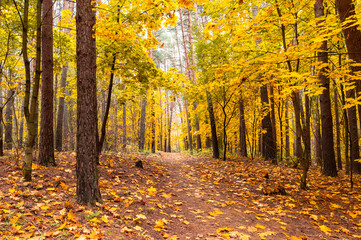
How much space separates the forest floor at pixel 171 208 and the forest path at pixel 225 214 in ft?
0.06

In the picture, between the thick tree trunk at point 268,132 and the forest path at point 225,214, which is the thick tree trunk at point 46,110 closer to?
the forest path at point 225,214

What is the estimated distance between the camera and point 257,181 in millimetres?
6684

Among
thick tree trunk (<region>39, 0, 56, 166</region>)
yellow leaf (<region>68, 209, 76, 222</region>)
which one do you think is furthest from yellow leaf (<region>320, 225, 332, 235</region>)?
thick tree trunk (<region>39, 0, 56, 166</region>)

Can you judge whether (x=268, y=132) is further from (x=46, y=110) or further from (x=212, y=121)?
(x=46, y=110)

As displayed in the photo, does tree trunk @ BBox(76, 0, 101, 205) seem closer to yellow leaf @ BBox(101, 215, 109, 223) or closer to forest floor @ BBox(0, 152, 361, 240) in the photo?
forest floor @ BBox(0, 152, 361, 240)

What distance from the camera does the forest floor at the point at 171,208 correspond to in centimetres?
293

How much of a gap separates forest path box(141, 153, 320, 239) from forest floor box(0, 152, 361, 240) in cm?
2

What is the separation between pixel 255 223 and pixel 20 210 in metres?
3.95

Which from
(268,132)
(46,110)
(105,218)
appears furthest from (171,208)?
(268,132)

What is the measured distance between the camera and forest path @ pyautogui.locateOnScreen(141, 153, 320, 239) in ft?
11.3

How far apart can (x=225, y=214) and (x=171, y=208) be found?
3.69 feet

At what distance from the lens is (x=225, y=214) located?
4.26 meters

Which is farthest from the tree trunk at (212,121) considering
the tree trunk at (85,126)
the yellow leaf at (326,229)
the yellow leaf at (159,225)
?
the yellow leaf at (159,225)

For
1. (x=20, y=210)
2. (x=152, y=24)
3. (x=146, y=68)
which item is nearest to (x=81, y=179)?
(x=20, y=210)
